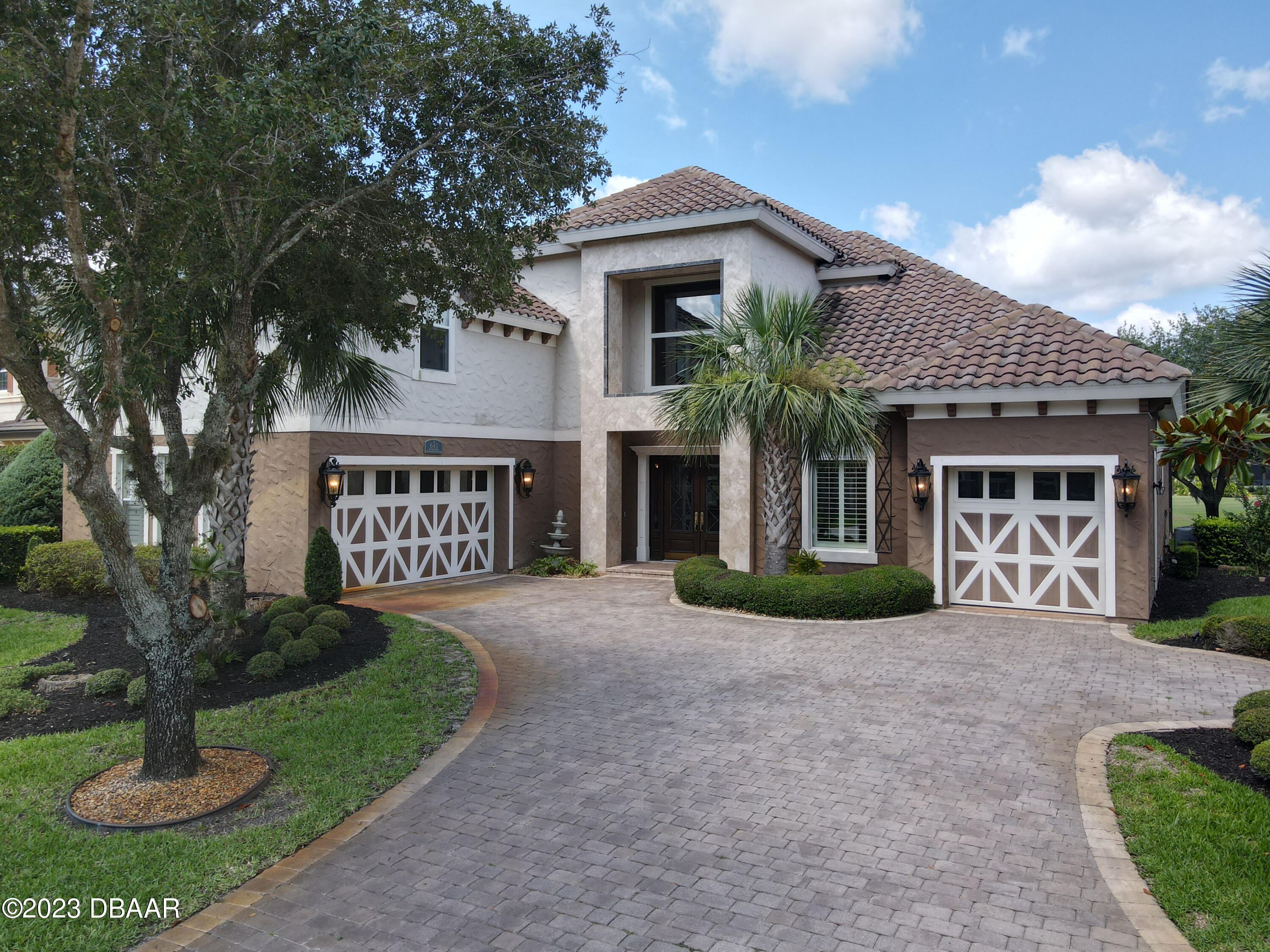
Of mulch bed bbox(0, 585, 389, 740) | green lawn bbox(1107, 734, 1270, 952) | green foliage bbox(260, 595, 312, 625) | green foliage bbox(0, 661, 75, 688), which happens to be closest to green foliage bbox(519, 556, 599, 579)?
mulch bed bbox(0, 585, 389, 740)

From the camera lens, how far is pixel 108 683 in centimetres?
812

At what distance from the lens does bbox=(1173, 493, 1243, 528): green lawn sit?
120 feet

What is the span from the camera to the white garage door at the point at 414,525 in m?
14.9

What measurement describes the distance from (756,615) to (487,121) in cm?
830

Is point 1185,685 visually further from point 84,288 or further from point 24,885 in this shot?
point 84,288

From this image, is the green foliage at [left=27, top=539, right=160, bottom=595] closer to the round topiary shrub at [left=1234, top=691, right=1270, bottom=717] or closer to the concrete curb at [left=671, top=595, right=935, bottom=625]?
the concrete curb at [left=671, top=595, right=935, bottom=625]

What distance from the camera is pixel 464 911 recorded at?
439cm

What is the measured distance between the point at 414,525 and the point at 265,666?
745 centimetres

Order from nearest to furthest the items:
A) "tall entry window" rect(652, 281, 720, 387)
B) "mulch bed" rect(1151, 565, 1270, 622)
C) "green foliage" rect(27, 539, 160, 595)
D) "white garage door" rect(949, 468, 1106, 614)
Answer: "white garage door" rect(949, 468, 1106, 614), "mulch bed" rect(1151, 565, 1270, 622), "green foliage" rect(27, 539, 160, 595), "tall entry window" rect(652, 281, 720, 387)

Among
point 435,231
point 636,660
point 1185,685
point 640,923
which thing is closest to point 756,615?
point 636,660

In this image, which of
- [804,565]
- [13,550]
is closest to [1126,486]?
[804,565]

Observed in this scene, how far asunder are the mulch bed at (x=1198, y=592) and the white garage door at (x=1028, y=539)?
1287 mm

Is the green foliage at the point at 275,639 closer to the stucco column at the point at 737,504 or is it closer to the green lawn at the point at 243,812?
the green lawn at the point at 243,812

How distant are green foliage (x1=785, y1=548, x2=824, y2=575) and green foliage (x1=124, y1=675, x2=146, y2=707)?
9.47 meters
